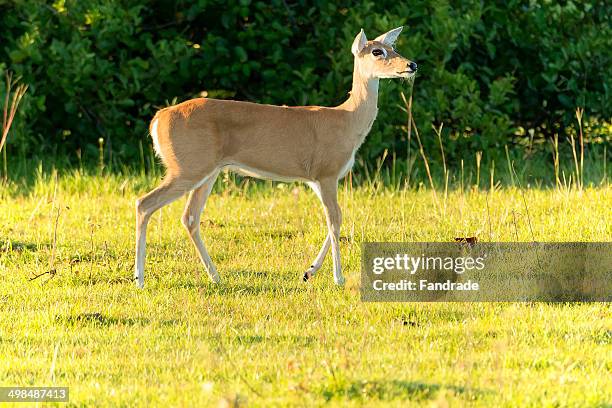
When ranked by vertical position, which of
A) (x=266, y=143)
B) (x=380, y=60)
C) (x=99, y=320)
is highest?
(x=380, y=60)

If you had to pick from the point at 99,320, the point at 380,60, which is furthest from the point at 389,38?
the point at 99,320

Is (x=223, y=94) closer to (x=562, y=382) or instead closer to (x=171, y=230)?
(x=171, y=230)

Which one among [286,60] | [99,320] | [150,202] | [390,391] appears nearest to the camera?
[390,391]

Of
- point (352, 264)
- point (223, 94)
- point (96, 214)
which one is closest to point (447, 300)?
point (352, 264)

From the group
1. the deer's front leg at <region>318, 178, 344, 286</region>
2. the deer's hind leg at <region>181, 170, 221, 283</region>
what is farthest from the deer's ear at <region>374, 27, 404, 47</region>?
the deer's hind leg at <region>181, 170, 221, 283</region>

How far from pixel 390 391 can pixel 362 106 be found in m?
2.89

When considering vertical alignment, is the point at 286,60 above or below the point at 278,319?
above

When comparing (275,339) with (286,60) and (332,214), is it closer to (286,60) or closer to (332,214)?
(332,214)

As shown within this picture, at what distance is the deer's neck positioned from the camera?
7.20 metres

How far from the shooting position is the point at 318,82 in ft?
35.9

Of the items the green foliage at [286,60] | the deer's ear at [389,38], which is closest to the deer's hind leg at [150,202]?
the deer's ear at [389,38]

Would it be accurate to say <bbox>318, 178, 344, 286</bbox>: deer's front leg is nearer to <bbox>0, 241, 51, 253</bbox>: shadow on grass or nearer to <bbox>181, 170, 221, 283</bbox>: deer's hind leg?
<bbox>181, 170, 221, 283</bbox>: deer's hind leg

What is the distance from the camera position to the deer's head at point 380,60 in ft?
23.1

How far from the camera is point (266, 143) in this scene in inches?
275
